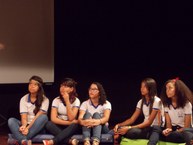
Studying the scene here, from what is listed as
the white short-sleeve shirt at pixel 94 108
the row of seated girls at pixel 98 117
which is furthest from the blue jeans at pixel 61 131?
the white short-sleeve shirt at pixel 94 108

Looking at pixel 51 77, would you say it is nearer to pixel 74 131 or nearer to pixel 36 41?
pixel 36 41

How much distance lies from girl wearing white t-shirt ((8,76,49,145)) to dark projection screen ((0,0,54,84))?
878 mm

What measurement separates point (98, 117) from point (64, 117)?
0.42m

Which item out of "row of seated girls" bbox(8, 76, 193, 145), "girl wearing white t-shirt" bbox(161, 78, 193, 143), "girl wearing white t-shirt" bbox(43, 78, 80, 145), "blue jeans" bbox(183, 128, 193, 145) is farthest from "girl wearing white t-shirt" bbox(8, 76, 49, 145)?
"blue jeans" bbox(183, 128, 193, 145)

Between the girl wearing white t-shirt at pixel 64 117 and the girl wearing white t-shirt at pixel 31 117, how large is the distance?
11cm

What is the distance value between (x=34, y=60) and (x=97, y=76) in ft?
2.88

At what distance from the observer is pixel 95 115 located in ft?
13.6

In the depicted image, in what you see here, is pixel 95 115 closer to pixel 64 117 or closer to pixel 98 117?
pixel 98 117

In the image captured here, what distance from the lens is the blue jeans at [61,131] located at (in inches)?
160

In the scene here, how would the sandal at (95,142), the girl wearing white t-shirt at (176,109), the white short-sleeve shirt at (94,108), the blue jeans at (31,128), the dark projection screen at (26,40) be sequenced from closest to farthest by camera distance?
1. the girl wearing white t-shirt at (176,109)
2. the sandal at (95,142)
3. the blue jeans at (31,128)
4. the white short-sleeve shirt at (94,108)
5. the dark projection screen at (26,40)

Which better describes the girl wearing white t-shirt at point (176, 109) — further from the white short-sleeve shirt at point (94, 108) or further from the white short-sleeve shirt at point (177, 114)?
the white short-sleeve shirt at point (94, 108)

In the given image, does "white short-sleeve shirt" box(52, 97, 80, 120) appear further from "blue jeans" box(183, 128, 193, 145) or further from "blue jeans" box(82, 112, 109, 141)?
"blue jeans" box(183, 128, 193, 145)

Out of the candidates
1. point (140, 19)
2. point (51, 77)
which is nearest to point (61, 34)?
point (51, 77)

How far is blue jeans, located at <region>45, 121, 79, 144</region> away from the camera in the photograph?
160 inches
